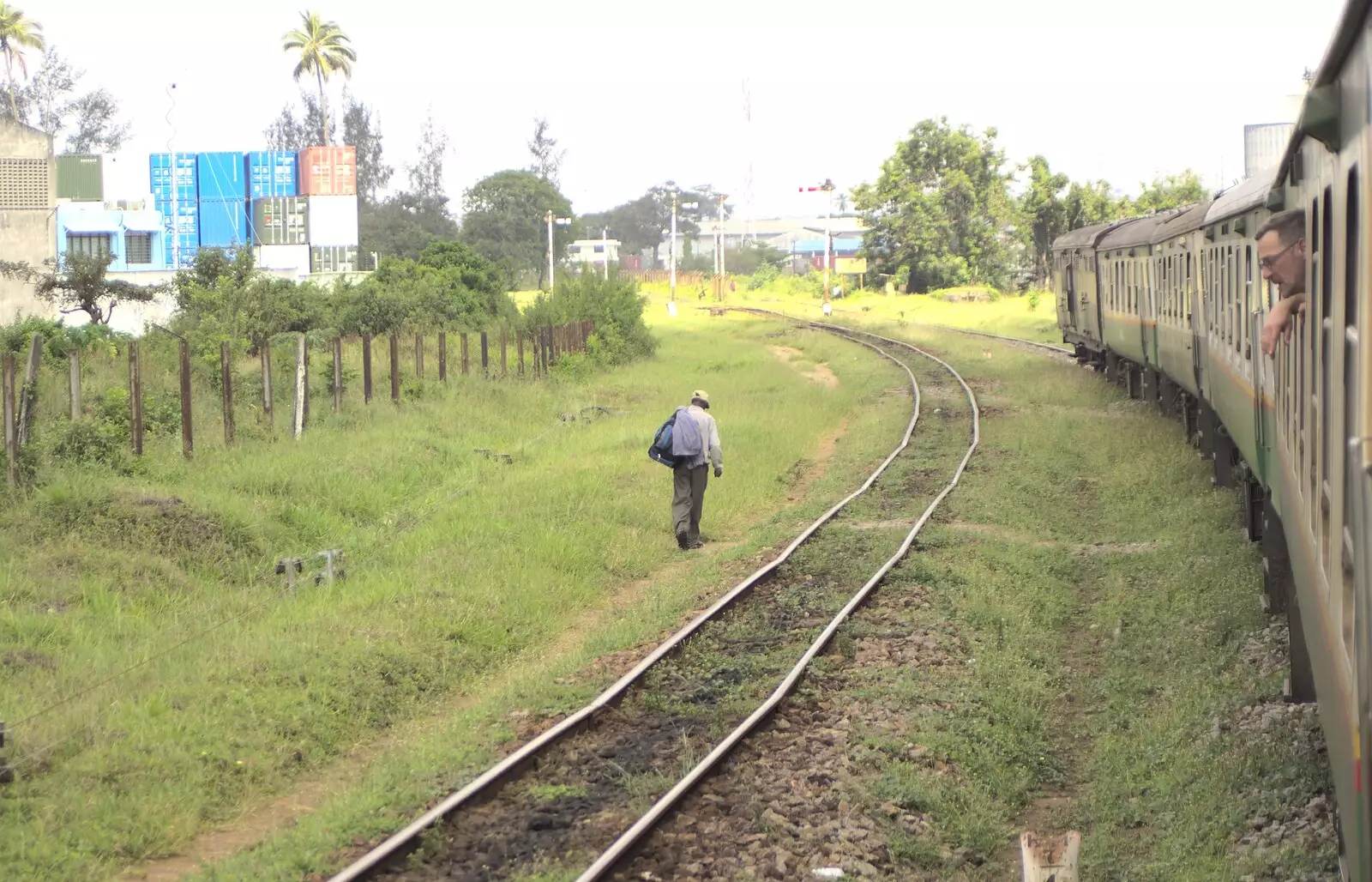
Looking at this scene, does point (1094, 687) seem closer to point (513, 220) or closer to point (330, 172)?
point (330, 172)

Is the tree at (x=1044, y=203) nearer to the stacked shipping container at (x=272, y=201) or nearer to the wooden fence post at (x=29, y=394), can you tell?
the stacked shipping container at (x=272, y=201)

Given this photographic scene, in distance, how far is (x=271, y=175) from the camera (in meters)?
80.6

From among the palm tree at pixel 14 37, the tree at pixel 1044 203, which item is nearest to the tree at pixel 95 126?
the palm tree at pixel 14 37

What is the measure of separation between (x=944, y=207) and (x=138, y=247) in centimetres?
3976

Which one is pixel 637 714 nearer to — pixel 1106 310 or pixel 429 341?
pixel 1106 310

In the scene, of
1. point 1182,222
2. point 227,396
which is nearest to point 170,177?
point 227,396

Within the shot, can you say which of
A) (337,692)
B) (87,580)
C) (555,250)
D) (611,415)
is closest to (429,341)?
(611,415)

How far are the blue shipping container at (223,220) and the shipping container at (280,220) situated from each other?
1.92 ft

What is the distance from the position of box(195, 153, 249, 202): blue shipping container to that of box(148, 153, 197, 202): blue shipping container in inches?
28.2

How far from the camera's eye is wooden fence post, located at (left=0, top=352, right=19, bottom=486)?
13.3m

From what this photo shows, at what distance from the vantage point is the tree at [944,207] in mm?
69625

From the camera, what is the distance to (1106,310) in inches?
1003

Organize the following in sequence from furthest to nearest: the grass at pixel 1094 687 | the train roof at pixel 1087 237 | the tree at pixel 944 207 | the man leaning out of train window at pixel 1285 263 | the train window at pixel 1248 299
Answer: the tree at pixel 944 207, the train roof at pixel 1087 237, the train window at pixel 1248 299, the grass at pixel 1094 687, the man leaning out of train window at pixel 1285 263

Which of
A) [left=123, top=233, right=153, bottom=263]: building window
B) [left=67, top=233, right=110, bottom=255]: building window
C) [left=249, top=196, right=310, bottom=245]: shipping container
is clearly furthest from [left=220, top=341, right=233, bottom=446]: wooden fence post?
[left=249, top=196, right=310, bottom=245]: shipping container
